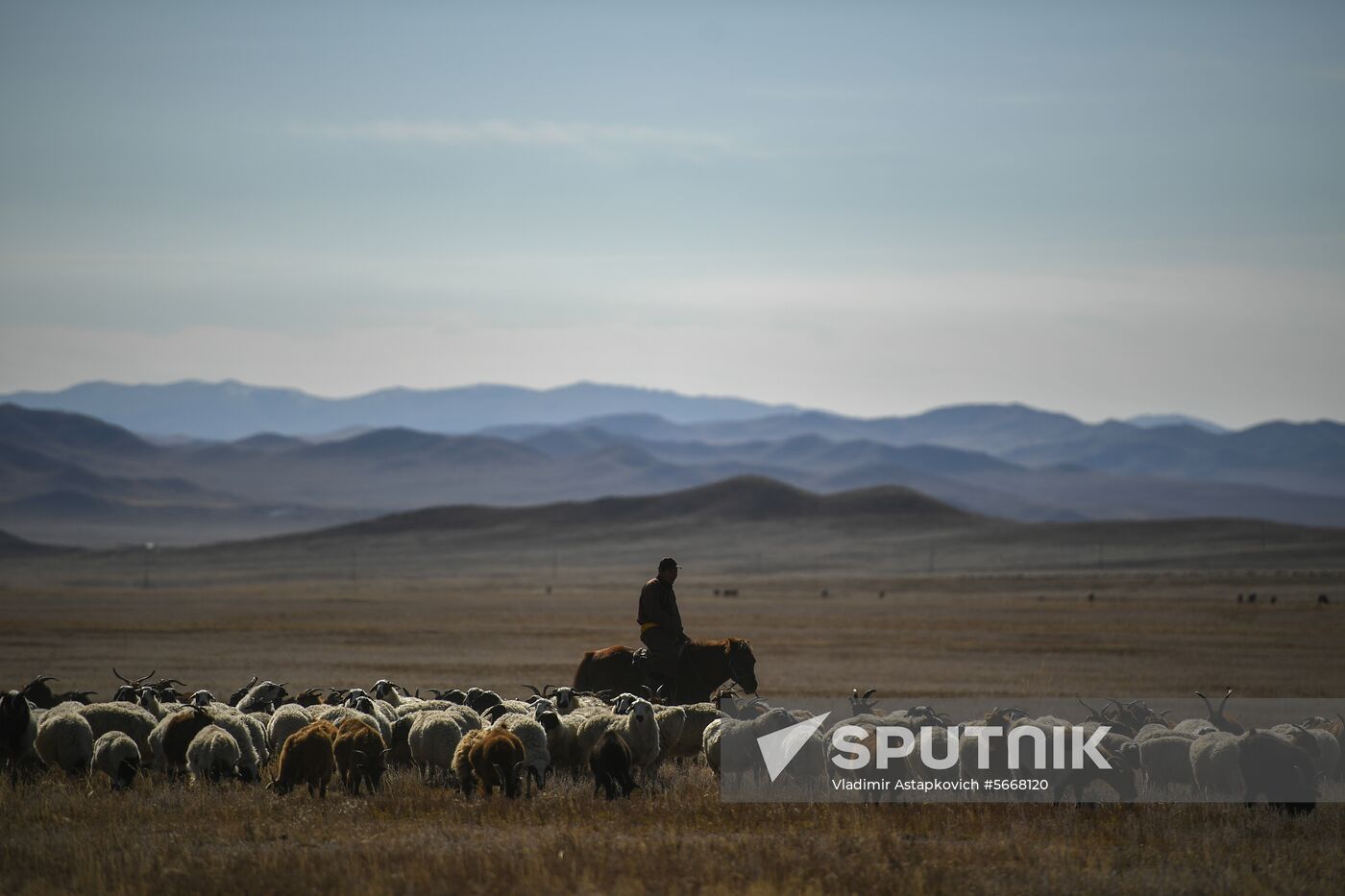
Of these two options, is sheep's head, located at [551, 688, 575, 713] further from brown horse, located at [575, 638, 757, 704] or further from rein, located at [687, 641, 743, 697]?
rein, located at [687, 641, 743, 697]

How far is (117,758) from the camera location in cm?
1214

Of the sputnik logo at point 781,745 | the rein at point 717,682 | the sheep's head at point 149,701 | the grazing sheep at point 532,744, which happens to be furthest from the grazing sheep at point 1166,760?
the sheep's head at point 149,701

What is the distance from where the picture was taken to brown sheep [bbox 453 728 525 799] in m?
11.3

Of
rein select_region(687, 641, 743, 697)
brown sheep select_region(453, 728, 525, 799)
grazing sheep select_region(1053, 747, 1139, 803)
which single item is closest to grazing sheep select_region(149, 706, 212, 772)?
brown sheep select_region(453, 728, 525, 799)

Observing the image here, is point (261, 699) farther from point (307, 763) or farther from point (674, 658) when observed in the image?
point (674, 658)

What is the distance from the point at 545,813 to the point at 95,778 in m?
4.71

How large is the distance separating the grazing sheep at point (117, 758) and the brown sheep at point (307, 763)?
137 centimetres

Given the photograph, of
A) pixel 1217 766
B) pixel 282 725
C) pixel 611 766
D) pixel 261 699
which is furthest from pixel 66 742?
pixel 1217 766

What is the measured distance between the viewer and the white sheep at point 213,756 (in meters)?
12.0

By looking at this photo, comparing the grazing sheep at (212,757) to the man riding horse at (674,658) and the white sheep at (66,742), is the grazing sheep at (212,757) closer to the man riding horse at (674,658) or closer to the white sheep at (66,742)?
the white sheep at (66,742)

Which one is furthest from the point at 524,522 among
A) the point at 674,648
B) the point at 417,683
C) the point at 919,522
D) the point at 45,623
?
the point at 674,648

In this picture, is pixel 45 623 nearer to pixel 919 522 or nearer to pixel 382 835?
pixel 382 835

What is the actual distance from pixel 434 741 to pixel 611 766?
2.19 metres

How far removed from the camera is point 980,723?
12.5m
